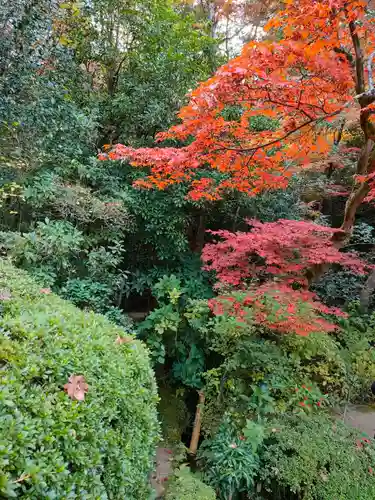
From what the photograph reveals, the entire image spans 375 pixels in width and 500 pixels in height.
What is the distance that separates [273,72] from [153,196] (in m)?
2.95

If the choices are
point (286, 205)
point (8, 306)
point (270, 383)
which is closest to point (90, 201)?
point (8, 306)

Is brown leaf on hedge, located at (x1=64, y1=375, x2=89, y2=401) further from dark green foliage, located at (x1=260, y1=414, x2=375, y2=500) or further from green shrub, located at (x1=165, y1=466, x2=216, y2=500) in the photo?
dark green foliage, located at (x1=260, y1=414, x2=375, y2=500)

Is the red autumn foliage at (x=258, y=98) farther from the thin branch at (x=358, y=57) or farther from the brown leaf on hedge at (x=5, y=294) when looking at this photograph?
the brown leaf on hedge at (x=5, y=294)

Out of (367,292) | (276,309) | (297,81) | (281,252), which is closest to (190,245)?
(281,252)

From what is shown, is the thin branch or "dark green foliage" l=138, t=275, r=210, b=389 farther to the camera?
"dark green foliage" l=138, t=275, r=210, b=389

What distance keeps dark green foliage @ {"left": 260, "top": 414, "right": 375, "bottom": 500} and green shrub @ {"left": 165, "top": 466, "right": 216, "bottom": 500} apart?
1.89 ft

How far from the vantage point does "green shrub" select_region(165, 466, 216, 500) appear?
2.92 m

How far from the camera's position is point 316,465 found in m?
3.06

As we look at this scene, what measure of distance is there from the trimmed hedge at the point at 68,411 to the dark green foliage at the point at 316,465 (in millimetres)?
1622

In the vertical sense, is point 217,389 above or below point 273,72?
below

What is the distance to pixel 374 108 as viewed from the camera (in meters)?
3.37

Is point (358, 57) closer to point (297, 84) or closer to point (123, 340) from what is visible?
point (297, 84)

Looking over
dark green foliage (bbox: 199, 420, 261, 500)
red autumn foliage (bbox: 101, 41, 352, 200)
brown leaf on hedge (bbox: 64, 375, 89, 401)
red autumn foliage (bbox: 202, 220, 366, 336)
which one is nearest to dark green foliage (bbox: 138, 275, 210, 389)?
red autumn foliage (bbox: 202, 220, 366, 336)

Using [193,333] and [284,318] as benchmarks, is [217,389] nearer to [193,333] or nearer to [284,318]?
[193,333]
